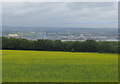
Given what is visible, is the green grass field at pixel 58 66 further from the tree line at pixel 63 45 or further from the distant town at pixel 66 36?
the distant town at pixel 66 36

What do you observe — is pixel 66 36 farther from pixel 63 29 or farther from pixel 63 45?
pixel 63 45

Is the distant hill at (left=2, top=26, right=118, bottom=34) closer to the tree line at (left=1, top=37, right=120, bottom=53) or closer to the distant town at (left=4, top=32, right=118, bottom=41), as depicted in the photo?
the distant town at (left=4, top=32, right=118, bottom=41)

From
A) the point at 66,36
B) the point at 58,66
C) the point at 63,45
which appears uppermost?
the point at 66,36

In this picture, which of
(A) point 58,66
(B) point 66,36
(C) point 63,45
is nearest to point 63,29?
(B) point 66,36

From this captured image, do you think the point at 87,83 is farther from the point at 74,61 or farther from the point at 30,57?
the point at 30,57

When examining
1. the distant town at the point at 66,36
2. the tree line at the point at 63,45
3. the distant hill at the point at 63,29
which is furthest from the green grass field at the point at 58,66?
the distant hill at the point at 63,29
